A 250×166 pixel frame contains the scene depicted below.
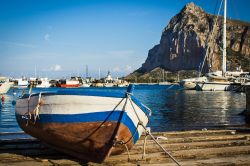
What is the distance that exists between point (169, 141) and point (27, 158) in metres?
4.96

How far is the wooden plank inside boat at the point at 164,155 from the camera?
8.16 metres

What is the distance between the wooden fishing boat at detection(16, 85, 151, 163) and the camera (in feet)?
25.0

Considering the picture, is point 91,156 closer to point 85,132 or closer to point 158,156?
point 85,132

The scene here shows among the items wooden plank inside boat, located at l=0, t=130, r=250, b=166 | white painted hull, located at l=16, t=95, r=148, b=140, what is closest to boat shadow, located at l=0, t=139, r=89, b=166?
wooden plank inside boat, located at l=0, t=130, r=250, b=166

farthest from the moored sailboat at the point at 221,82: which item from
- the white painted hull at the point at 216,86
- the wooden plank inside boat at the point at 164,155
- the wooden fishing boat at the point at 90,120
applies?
the wooden fishing boat at the point at 90,120

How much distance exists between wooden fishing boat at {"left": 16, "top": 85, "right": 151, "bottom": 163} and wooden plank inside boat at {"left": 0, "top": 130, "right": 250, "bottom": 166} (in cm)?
54

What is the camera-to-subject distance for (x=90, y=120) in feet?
25.1

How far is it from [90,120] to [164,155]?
2572mm

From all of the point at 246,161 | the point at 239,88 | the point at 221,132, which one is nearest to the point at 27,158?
the point at 246,161

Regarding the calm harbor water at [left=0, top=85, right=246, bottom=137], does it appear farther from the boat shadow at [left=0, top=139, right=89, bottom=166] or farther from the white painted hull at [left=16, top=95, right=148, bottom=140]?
the white painted hull at [left=16, top=95, right=148, bottom=140]

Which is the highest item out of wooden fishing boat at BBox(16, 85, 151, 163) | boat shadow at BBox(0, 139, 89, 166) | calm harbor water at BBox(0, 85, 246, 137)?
wooden fishing boat at BBox(16, 85, 151, 163)

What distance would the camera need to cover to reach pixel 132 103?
7828mm

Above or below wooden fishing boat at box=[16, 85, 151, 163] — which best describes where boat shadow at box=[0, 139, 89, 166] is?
below

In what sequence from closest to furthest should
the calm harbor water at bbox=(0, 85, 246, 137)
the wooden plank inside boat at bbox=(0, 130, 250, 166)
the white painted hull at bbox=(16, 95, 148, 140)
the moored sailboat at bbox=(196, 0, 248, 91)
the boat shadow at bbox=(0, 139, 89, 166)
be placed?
the white painted hull at bbox=(16, 95, 148, 140) < the wooden plank inside boat at bbox=(0, 130, 250, 166) < the boat shadow at bbox=(0, 139, 89, 166) < the calm harbor water at bbox=(0, 85, 246, 137) < the moored sailboat at bbox=(196, 0, 248, 91)
